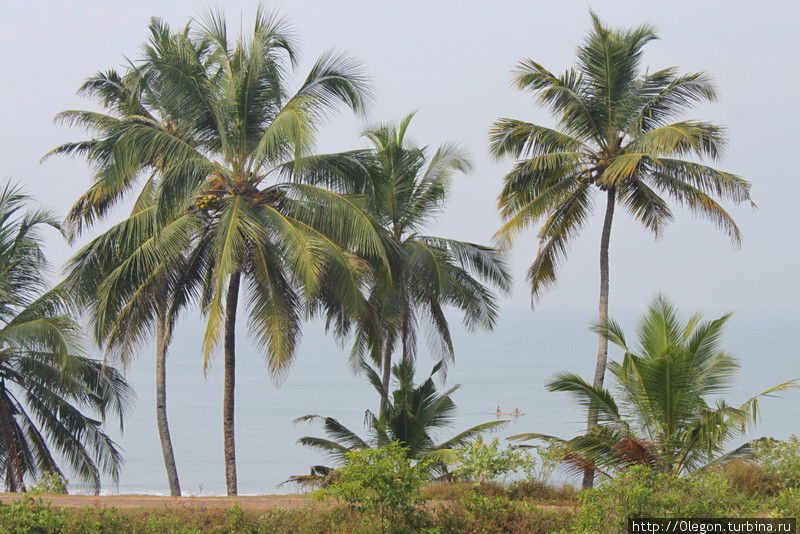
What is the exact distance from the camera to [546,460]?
13797 millimetres

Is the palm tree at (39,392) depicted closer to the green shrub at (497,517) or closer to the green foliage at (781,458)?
the green shrub at (497,517)

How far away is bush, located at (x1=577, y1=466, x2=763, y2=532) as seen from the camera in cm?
1086

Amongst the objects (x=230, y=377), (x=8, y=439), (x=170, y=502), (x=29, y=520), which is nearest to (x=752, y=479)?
(x=170, y=502)

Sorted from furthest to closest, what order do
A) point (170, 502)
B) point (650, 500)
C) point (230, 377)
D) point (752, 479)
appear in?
point (230, 377), point (752, 479), point (170, 502), point (650, 500)

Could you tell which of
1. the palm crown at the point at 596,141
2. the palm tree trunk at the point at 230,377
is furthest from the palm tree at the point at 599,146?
the palm tree trunk at the point at 230,377

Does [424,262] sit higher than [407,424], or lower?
higher

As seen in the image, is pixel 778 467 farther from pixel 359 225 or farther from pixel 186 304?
pixel 186 304

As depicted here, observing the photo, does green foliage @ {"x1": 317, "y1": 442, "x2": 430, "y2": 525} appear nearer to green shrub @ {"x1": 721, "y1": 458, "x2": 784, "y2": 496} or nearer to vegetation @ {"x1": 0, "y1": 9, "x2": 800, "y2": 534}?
vegetation @ {"x1": 0, "y1": 9, "x2": 800, "y2": 534}

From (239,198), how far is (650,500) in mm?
8246

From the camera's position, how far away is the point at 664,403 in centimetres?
1375

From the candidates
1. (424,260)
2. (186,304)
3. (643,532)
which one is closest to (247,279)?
(186,304)

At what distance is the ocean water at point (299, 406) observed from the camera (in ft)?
164

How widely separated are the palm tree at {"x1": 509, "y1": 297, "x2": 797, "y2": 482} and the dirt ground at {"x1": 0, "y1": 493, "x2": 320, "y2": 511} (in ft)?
15.2

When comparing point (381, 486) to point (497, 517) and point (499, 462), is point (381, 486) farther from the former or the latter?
point (499, 462)
